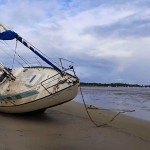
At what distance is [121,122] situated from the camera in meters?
11.5

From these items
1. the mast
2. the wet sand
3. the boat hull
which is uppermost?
the mast

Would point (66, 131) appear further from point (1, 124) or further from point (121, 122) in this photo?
point (121, 122)

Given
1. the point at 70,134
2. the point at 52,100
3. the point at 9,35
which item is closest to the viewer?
the point at 70,134

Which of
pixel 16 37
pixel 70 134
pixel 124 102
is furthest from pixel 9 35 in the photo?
pixel 124 102

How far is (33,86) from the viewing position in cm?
1123

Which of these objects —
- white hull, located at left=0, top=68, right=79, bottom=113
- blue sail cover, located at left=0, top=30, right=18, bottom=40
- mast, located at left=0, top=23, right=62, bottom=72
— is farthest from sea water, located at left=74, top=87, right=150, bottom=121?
blue sail cover, located at left=0, top=30, right=18, bottom=40

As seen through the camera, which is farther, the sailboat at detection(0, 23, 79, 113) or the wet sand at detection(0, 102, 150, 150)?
the sailboat at detection(0, 23, 79, 113)

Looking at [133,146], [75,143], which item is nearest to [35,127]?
[75,143]

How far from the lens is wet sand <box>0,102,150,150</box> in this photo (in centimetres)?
717

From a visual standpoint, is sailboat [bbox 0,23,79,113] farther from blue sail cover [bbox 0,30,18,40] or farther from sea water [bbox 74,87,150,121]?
sea water [bbox 74,87,150,121]

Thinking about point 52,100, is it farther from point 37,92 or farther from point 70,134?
point 70,134

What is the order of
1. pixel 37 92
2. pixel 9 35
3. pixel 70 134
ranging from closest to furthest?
pixel 70 134, pixel 37 92, pixel 9 35

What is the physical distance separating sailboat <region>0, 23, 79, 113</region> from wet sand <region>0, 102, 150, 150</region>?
0.66 m

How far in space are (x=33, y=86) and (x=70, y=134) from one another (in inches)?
134
